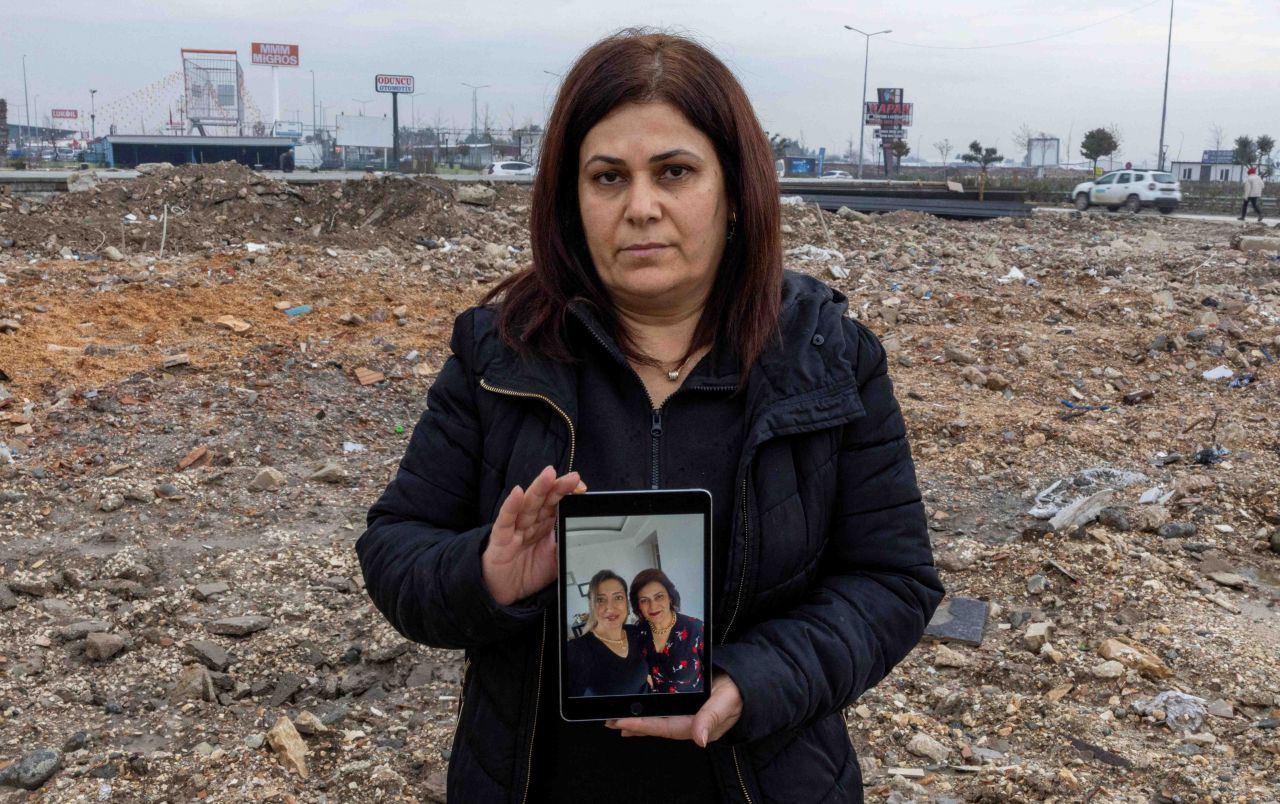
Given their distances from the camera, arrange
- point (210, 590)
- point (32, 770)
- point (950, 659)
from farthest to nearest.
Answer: point (210, 590) → point (950, 659) → point (32, 770)

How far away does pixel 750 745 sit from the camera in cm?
169

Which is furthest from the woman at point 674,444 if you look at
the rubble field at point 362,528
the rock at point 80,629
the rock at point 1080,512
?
the rock at point 1080,512

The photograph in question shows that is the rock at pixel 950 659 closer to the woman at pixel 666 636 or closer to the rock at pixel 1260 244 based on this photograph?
the woman at pixel 666 636

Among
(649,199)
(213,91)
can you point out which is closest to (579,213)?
(649,199)

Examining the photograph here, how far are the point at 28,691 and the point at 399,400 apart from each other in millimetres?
4499

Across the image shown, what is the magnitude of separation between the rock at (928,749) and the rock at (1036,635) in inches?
36.7

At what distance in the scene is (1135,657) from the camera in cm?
430

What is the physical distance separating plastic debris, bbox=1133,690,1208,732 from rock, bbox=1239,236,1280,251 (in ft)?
50.5

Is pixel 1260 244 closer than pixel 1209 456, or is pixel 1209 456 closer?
pixel 1209 456

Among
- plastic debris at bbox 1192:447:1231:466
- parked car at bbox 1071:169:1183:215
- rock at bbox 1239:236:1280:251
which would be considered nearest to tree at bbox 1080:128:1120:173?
parked car at bbox 1071:169:1183:215

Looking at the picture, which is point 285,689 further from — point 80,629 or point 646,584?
point 646,584

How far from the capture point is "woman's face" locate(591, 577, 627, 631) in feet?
4.93

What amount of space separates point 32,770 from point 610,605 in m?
2.84

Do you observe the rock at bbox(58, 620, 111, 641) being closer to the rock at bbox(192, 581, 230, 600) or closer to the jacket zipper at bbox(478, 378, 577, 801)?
the rock at bbox(192, 581, 230, 600)
